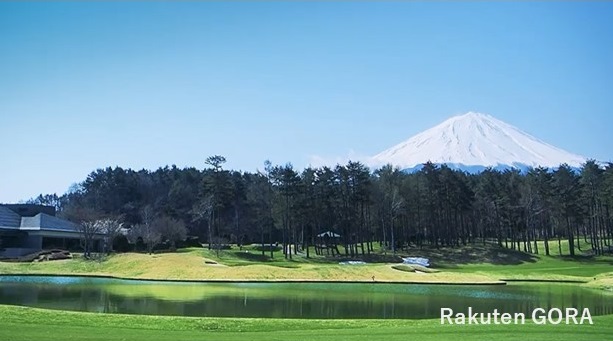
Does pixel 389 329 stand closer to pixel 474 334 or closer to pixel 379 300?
pixel 474 334

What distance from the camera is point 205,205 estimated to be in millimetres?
87312

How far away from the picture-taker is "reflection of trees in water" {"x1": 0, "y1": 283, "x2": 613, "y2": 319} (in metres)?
29.0

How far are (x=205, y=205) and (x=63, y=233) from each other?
23.2 meters

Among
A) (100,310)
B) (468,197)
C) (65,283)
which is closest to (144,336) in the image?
(100,310)

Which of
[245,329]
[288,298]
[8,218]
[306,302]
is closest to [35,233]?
[8,218]

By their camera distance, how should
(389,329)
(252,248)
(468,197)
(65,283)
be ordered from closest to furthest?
(389,329)
(65,283)
(468,197)
(252,248)

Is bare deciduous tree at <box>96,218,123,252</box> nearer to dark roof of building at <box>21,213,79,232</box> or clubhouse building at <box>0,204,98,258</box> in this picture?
clubhouse building at <box>0,204,98,258</box>

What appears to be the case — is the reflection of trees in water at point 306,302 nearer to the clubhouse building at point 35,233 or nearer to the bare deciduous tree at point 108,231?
the bare deciduous tree at point 108,231

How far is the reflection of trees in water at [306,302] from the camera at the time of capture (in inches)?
1142

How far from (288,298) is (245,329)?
16.1 m

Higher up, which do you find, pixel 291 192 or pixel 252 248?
pixel 291 192

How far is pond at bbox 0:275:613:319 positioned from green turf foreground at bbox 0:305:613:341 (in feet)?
16.5

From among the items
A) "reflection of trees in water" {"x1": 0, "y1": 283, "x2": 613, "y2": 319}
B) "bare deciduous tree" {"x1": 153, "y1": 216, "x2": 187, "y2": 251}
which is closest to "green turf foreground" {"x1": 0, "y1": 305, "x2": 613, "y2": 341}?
"reflection of trees in water" {"x1": 0, "y1": 283, "x2": 613, "y2": 319}

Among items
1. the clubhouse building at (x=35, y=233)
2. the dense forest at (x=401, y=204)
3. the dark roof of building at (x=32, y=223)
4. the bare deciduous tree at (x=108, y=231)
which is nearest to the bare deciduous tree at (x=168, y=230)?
the dense forest at (x=401, y=204)
